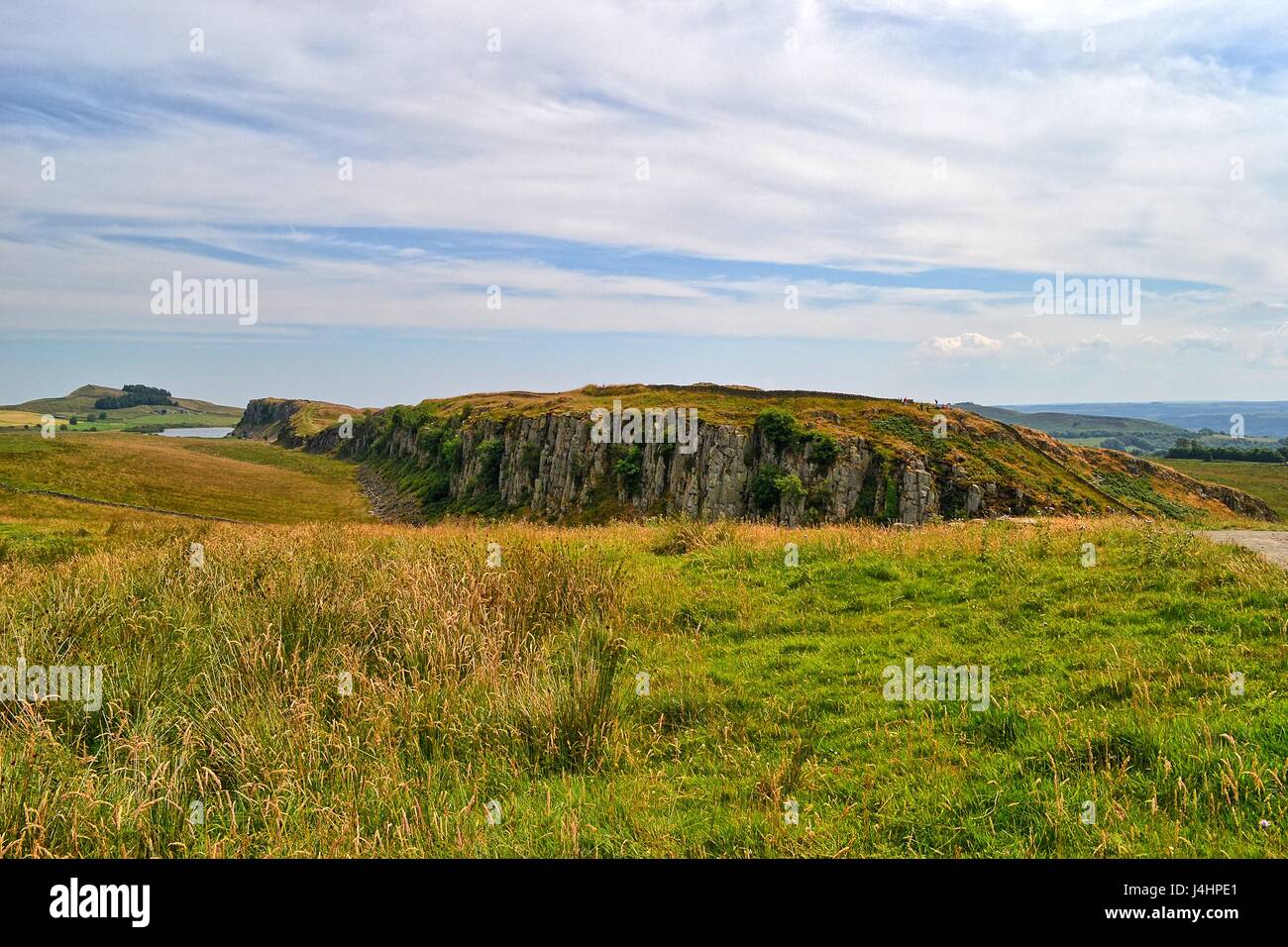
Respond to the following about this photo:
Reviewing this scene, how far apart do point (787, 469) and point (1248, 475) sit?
6136 inches

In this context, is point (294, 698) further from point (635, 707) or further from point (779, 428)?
point (779, 428)

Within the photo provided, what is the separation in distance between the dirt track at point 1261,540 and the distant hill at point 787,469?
49.4 meters

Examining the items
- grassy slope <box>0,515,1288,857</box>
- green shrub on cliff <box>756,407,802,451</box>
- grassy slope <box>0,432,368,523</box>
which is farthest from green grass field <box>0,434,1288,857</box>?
green shrub on cliff <box>756,407,802,451</box>

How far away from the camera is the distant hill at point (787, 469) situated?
266 ft

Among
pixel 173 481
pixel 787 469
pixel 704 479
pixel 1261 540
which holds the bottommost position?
pixel 173 481

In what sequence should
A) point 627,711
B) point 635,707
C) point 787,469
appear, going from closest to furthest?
point 627,711 < point 635,707 < point 787,469

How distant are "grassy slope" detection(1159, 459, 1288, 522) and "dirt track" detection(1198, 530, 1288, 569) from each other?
468 feet

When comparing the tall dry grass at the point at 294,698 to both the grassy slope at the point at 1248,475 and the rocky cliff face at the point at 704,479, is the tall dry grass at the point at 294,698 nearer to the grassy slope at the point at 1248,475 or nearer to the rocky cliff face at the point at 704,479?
the rocky cliff face at the point at 704,479

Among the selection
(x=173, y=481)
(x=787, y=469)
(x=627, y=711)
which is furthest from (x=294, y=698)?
(x=173, y=481)

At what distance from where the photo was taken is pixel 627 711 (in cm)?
807

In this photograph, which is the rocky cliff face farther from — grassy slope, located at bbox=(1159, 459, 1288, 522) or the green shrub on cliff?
grassy slope, located at bbox=(1159, 459, 1288, 522)

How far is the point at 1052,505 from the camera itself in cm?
7556

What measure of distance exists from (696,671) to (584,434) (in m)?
98.4

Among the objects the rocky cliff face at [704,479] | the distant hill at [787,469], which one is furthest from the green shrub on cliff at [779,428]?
the rocky cliff face at [704,479]
